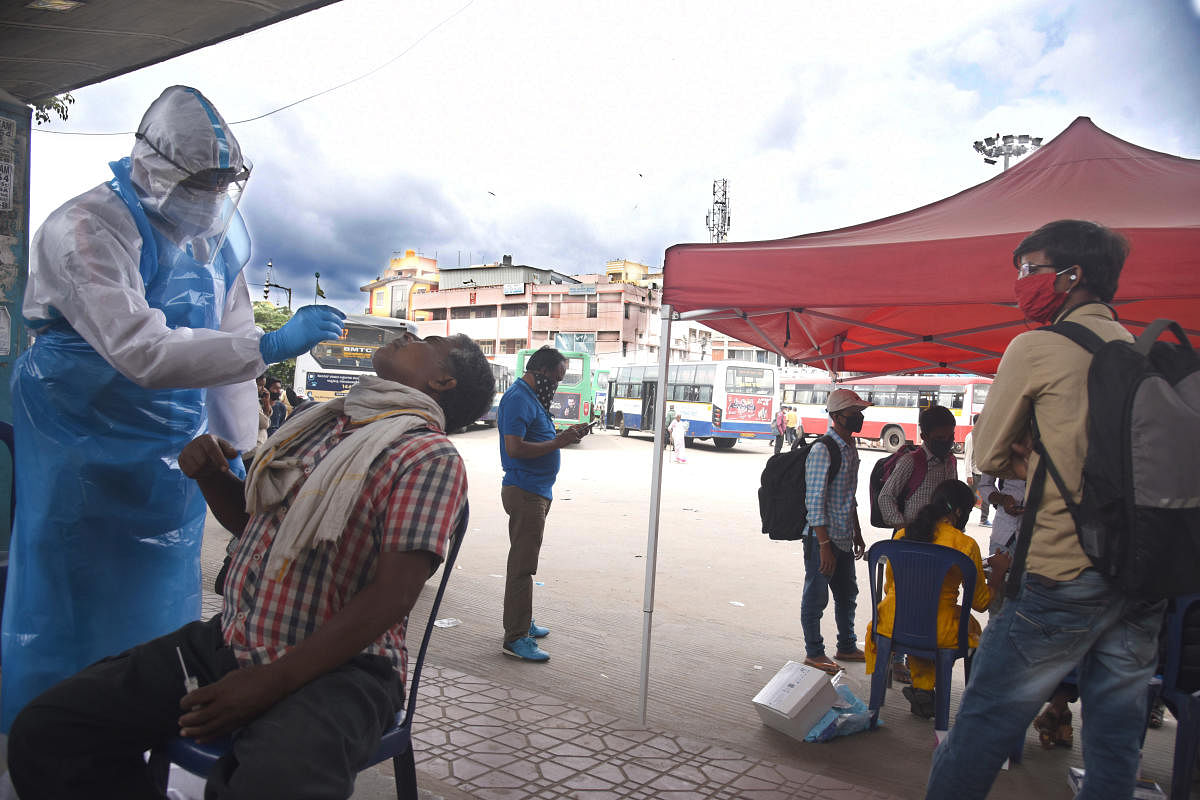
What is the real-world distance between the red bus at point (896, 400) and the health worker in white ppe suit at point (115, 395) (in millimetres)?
23573

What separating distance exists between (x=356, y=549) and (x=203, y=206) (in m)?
1.31

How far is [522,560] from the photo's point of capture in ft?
14.4

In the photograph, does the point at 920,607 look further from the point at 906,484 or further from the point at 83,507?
the point at 83,507

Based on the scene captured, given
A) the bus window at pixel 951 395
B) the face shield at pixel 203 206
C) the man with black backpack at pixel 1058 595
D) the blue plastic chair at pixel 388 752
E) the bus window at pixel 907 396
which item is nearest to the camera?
the blue plastic chair at pixel 388 752

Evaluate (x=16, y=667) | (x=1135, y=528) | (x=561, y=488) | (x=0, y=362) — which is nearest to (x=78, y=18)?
(x=0, y=362)

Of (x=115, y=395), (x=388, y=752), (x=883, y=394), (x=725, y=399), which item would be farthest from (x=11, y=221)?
(x=883, y=394)

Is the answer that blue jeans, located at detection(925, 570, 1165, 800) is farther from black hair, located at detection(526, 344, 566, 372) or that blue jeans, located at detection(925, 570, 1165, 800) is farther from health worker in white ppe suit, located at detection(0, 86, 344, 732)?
black hair, located at detection(526, 344, 566, 372)

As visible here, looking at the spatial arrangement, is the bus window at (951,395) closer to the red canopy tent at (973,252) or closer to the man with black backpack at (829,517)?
the man with black backpack at (829,517)

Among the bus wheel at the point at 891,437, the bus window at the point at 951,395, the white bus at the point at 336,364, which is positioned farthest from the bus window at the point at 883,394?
the white bus at the point at 336,364

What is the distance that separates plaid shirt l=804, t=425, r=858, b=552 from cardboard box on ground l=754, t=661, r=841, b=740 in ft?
3.35

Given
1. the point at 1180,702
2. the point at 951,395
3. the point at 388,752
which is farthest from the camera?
the point at 951,395

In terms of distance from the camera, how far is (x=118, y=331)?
6.43 feet

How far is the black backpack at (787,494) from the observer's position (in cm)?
444

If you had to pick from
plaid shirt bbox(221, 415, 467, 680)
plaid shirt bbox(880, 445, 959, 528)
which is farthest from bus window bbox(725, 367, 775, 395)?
plaid shirt bbox(221, 415, 467, 680)
